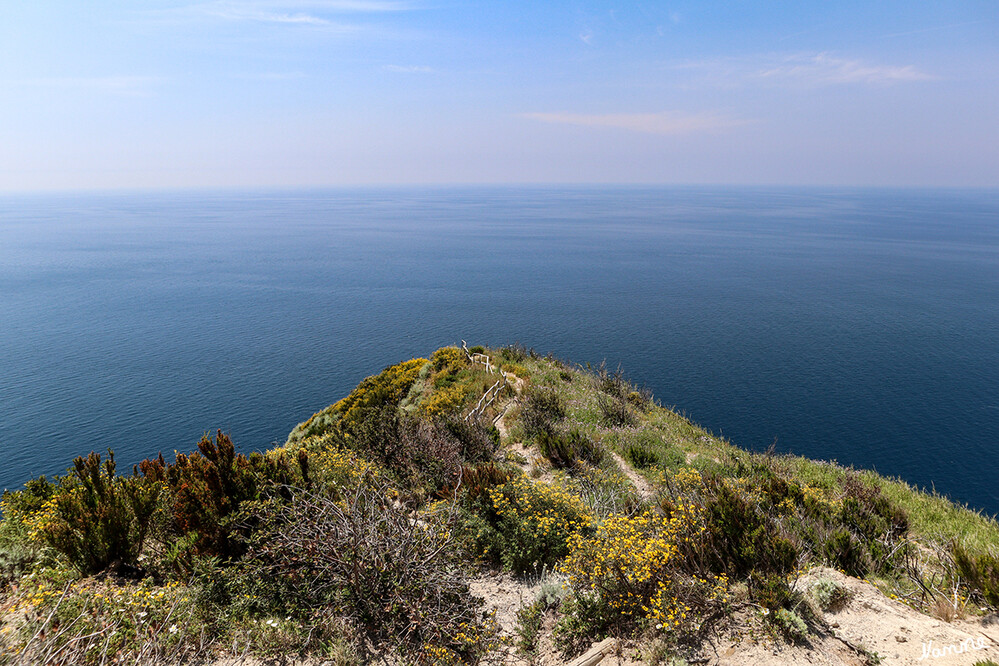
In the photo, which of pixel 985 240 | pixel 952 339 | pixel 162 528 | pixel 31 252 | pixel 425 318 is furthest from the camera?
pixel 985 240

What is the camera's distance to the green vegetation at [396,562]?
5.79 meters

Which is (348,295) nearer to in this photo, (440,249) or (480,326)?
(480,326)

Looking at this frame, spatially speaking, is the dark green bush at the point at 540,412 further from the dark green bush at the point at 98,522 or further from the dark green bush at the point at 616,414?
the dark green bush at the point at 98,522

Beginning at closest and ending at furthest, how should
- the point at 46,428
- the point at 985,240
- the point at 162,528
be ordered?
the point at 162,528 < the point at 46,428 < the point at 985,240

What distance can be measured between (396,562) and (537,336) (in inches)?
2097

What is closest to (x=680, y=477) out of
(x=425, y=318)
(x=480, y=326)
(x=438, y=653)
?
(x=438, y=653)

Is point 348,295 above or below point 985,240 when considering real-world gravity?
below

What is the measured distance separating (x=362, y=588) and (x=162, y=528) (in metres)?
3.78

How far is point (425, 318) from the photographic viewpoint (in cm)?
6762

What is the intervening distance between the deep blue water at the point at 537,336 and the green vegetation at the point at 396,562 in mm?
29591

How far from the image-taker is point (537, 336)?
5906cm

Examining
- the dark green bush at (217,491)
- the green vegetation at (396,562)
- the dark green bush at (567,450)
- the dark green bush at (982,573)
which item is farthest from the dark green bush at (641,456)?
the dark green bush at (217,491)

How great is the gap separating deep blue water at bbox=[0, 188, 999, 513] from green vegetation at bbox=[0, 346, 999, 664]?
29.6 metres

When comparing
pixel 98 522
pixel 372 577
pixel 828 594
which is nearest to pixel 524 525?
pixel 372 577
